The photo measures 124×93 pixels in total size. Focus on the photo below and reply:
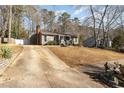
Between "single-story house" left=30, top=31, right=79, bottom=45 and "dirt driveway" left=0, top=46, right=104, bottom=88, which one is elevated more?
"single-story house" left=30, top=31, right=79, bottom=45

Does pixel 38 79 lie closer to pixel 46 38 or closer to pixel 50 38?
pixel 46 38

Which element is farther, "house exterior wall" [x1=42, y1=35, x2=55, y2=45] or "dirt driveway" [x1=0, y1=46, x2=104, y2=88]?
"house exterior wall" [x1=42, y1=35, x2=55, y2=45]

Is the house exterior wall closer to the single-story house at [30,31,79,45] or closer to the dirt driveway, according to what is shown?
the single-story house at [30,31,79,45]

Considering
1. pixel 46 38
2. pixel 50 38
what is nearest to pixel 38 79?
pixel 46 38

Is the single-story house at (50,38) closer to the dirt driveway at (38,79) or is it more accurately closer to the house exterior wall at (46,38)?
the house exterior wall at (46,38)

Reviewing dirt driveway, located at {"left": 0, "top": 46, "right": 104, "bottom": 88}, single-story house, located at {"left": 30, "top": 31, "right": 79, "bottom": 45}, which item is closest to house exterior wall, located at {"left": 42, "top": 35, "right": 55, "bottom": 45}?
single-story house, located at {"left": 30, "top": 31, "right": 79, "bottom": 45}

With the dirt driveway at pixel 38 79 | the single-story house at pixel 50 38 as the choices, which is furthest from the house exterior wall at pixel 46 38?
the dirt driveway at pixel 38 79

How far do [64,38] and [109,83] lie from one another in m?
32.1

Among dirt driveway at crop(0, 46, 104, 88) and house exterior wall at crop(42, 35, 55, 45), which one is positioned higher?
house exterior wall at crop(42, 35, 55, 45)

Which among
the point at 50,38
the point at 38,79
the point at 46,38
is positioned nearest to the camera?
the point at 38,79

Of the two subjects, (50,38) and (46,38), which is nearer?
(46,38)

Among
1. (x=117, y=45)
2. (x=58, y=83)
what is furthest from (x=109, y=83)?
(x=117, y=45)

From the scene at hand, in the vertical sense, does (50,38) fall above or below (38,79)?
above
